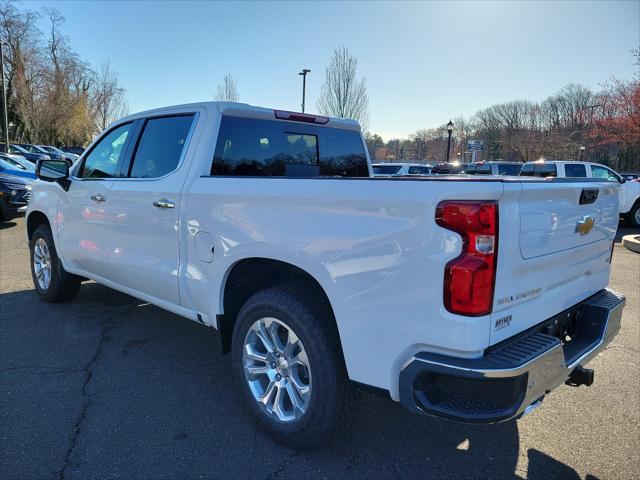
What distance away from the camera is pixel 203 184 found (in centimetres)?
312

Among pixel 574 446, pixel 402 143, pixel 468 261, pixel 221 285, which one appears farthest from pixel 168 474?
pixel 402 143

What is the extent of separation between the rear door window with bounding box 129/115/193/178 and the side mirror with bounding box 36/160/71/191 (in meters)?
1.17

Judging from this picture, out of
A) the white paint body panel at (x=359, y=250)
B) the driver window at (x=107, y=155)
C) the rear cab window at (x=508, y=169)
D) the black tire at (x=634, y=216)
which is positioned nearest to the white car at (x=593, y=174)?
the black tire at (x=634, y=216)

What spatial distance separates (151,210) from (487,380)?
2.60m

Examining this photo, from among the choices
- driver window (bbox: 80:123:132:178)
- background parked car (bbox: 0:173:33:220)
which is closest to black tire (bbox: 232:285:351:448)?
driver window (bbox: 80:123:132:178)

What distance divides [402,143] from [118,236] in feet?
344

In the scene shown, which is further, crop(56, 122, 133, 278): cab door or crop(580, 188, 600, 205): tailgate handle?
crop(56, 122, 133, 278): cab door

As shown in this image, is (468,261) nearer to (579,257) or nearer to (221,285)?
(579,257)

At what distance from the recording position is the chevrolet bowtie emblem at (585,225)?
2.54 meters

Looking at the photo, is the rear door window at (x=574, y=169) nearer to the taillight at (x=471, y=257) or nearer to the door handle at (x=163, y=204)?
the door handle at (x=163, y=204)

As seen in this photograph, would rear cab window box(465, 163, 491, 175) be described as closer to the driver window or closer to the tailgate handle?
the driver window

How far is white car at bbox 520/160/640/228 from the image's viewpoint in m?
14.3

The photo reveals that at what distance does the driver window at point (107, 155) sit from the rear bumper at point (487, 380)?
128 inches

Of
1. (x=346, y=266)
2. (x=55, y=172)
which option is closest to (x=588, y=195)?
(x=346, y=266)
